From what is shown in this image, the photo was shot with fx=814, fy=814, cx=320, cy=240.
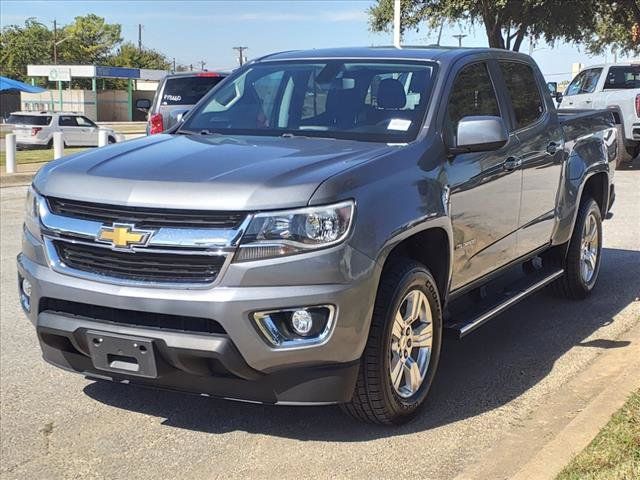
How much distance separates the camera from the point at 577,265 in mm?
6453

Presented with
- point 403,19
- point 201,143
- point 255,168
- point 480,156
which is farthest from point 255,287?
point 403,19

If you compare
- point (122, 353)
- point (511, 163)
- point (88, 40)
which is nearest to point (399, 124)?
point (511, 163)

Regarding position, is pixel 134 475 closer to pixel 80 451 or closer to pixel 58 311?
pixel 80 451

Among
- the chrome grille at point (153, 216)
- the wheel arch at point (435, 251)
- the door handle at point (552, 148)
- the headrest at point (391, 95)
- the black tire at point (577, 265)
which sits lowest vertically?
the black tire at point (577, 265)

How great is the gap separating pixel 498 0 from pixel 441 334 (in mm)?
21636

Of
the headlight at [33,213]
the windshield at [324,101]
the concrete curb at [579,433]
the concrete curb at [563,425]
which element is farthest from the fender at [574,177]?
the headlight at [33,213]

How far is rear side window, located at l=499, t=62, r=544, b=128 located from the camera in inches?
219

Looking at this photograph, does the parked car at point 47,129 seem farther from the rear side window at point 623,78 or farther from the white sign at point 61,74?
the white sign at point 61,74

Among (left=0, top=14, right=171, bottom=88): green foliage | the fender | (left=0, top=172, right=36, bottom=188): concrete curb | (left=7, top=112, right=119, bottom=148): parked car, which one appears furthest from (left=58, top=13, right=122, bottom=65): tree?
the fender

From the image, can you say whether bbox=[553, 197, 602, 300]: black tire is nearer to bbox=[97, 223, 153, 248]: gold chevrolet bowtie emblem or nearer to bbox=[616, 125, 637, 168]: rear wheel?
bbox=[97, 223, 153, 248]: gold chevrolet bowtie emblem

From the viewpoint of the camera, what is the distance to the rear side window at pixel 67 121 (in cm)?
2812

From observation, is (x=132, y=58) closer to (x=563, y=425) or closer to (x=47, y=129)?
(x=47, y=129)

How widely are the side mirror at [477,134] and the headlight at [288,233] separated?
1.22 metres

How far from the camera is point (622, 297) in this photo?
6832 millimetres
